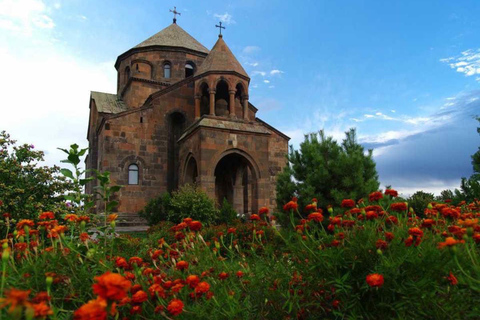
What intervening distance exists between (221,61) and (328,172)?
9.95 meters

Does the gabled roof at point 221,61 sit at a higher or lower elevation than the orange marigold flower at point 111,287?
higher

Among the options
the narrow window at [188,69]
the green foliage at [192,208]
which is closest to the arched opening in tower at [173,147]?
the narrow window at [188,69]

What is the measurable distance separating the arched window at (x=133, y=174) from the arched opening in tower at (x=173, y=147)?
166 centimetres

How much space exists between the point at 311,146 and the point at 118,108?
1608 cm

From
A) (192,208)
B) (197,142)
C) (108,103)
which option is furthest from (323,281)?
(108,103)

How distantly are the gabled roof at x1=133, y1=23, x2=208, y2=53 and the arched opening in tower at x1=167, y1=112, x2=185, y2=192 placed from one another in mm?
6739

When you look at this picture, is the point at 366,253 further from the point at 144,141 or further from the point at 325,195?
the point at 144,141

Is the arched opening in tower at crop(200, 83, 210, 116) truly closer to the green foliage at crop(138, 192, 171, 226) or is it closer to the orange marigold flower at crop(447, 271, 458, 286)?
the green foliage at crop(138, 192, 171, 226)

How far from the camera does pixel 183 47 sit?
22.9m

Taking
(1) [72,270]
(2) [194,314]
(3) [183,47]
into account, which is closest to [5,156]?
(1) [72,270]

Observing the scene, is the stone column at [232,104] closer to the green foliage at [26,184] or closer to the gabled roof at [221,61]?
the gabled roof at [221,61]

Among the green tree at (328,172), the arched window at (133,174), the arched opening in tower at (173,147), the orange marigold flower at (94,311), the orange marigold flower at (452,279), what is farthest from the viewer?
the arched opening in tower at (173,147)

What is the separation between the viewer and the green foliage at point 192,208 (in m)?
11.9

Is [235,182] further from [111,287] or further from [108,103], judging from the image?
[111,287]
